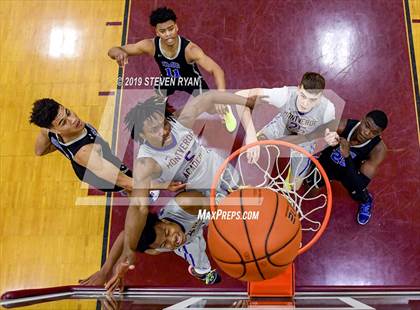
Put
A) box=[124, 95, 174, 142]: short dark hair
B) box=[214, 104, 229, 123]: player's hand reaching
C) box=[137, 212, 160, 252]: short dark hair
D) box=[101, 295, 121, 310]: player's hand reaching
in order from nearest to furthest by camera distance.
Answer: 1. box=[101, 295, 121, 310]: player's hand reaching
2. box=[124, 95, 174, 142]: short dark hair
3. box=[137, 212, 160, 252]: short dark hair
4. box=[214, 104, 229, 123]: player's hand reaching

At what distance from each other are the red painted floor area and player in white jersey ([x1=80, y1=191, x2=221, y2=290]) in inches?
5.1

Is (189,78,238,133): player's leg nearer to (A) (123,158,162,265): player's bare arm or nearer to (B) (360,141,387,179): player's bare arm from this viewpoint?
(A) (123,158,162,265): player's bare arm

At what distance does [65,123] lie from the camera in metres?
3.17

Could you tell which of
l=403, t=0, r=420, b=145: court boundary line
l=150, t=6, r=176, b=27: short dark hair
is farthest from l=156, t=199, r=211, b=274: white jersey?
l=403, t=0, r=420, b=145: court boundary line

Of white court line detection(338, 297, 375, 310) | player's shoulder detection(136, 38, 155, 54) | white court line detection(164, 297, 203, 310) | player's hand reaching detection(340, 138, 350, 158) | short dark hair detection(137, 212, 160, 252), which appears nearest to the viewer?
white court line detection(338, 297, 375, 310)

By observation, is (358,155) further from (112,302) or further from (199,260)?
(112,302)

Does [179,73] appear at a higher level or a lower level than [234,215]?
higher

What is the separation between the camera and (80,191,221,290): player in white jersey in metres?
3.16

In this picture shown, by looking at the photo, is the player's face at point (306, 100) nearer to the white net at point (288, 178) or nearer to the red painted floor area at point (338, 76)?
the white net at point (288, 178)

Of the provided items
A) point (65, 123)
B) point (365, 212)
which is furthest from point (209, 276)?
point (65, 123)

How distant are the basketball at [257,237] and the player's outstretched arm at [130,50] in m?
1.75

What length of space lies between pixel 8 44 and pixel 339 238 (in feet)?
10.7

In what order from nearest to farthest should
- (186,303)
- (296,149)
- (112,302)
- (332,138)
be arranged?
(186,303), (112,302), (296,149), (332,138)

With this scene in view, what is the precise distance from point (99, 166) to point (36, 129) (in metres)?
1.04
